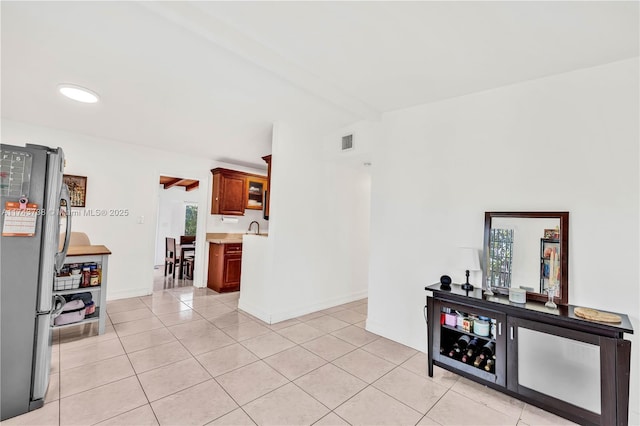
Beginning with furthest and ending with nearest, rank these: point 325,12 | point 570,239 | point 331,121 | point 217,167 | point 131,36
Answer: point 217,167 < point 331,121 < point 570,239 < point 131,36 < point 325,12

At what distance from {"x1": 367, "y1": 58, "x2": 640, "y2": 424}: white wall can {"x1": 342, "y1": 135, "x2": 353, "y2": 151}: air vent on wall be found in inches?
18.7

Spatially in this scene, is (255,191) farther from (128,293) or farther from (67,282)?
(67,282)

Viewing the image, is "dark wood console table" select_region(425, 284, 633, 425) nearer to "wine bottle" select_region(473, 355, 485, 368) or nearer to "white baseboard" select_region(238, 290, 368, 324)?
"wine bottle" select_region(473, 355, 485, 368)

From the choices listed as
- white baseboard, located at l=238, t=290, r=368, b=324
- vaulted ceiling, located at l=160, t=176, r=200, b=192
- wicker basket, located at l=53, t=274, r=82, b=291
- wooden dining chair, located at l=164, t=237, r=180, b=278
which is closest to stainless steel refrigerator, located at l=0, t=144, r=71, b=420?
wicker basket, located at l=53, t=274, r=82, b=291

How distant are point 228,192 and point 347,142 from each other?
2601 mm

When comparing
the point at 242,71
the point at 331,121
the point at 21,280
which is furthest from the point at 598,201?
the point at 21,280

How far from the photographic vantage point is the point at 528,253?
7.29 feet

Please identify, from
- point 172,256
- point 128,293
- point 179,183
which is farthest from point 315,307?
point 179,183

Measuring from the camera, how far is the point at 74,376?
2207mm

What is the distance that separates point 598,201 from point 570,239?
1.03 feet

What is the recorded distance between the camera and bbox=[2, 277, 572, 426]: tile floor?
1.84m

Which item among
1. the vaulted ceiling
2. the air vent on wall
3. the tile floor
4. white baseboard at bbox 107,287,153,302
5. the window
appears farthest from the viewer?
the window

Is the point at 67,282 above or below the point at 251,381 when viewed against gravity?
above

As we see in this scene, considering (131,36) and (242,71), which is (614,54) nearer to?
(242,71)
